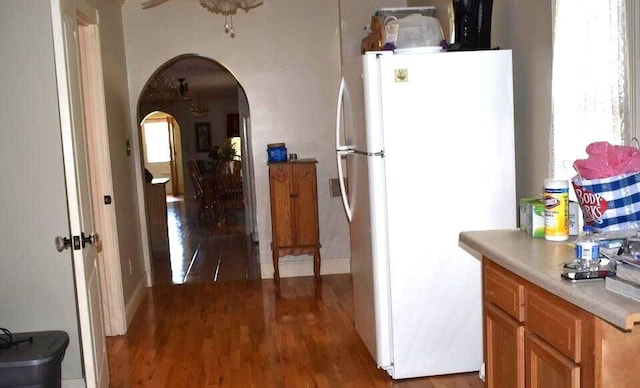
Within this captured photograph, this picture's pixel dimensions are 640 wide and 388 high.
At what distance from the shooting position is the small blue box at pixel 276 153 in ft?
18.6

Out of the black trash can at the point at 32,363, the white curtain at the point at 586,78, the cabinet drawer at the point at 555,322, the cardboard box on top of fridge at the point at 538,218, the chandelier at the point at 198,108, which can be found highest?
the chandelier at the point at 198,108

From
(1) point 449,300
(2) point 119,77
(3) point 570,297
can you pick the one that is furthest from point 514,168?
(2) point 119,77

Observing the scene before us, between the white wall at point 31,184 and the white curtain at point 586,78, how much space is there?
96.6 inches

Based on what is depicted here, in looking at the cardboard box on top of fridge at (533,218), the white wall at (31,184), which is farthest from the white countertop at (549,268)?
the white wall at (31,184)

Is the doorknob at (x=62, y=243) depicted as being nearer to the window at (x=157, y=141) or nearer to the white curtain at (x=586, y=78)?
the white curtain at (x=586, y=78)

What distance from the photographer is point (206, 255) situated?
24.3ft

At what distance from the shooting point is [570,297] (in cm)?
174

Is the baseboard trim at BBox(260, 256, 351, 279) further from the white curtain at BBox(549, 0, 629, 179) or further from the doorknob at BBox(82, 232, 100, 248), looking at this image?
the white curtain at BBox(549, 0, 629, 179)

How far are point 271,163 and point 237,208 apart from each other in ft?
22.3

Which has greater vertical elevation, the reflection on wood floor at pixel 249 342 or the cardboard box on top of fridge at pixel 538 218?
the cardboard box on top of fridge at pixel 538 218

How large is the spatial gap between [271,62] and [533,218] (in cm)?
383

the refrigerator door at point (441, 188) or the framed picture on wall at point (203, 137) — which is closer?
the refrigerator door at point (441, 188)

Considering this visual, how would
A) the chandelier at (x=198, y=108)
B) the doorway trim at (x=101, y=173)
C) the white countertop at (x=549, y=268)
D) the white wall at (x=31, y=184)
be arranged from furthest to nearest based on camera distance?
the chandelier at (x=198, y=108), the doorway trim at (x=101, y=173), the white wall at (x=31, y=184), the white countertop at (x=549, y=268)

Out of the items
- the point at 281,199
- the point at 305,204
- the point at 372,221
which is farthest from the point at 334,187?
the point at 372,221
